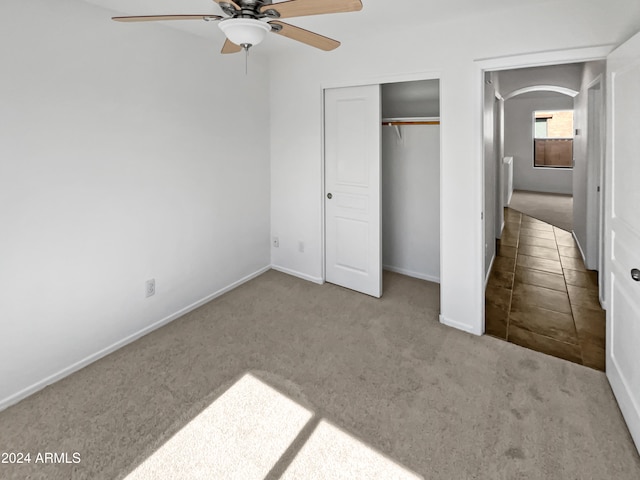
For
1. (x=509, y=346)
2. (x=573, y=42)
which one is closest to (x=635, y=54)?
(x=573, y=42)

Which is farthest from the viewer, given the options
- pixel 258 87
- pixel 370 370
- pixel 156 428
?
pixel 258 87

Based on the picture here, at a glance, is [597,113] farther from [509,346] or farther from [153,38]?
[153,38]

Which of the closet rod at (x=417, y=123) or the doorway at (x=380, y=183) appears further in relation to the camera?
the closet rod at (x=417, y=123)

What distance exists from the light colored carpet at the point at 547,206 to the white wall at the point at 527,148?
0.97 ft

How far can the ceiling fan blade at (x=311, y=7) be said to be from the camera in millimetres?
1377

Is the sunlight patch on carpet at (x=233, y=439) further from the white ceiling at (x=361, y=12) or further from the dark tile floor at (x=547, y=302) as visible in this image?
the white ceiling at (x=361, y=12)

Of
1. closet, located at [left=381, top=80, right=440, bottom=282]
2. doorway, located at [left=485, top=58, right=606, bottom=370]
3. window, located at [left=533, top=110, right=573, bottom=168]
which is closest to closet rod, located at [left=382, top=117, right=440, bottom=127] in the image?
closet, located at [left=381, top=80, right=440, bottom=282]

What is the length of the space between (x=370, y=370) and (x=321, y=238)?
167 cm

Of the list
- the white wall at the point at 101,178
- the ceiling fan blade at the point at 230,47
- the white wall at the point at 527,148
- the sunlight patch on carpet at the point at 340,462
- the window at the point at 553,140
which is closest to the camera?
the sunlight patch on carpet at the point at 340,462

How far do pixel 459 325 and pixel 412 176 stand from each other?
168 centimetres

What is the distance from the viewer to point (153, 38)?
2707 mm

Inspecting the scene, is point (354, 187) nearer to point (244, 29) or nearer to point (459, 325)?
point (459, 325)

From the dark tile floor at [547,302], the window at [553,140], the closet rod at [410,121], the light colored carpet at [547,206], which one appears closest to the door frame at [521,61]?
the dark tile floor at [547,302]

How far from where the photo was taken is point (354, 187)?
3525mm
